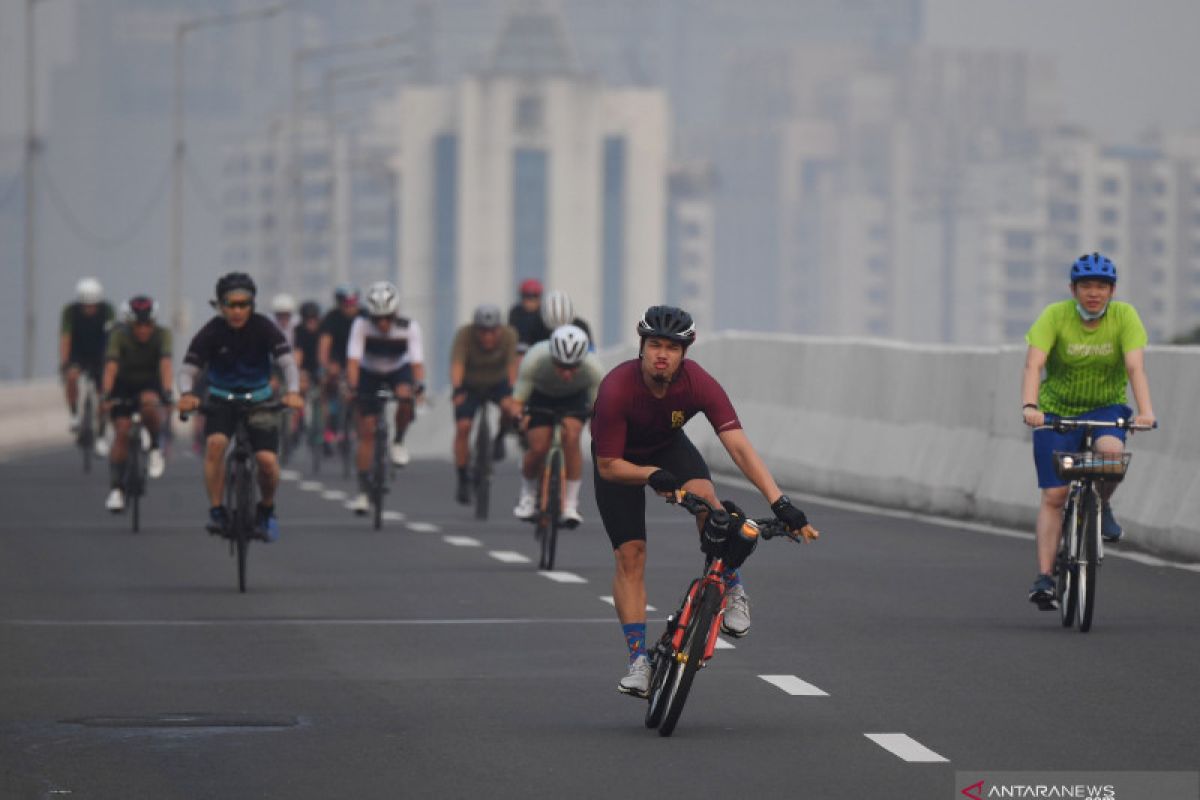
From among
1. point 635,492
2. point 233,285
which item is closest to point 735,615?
point 635,492

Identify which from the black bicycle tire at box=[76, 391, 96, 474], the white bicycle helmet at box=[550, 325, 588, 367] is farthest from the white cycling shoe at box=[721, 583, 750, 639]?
the black bicycle tire at box=[76, 391, 96, 474]

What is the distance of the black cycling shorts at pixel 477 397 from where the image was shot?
2288 cm

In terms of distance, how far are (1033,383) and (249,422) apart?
479cm

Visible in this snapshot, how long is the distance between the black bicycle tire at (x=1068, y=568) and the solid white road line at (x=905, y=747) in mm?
3672

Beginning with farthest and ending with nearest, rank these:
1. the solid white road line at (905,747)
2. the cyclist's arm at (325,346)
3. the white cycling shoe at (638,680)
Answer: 1. the cyclist's arm at (325,346)
2. the white cycling shoe at (638,680)
3. the solid white road line at (905,747)

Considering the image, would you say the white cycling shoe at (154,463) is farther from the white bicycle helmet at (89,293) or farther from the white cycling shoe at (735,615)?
Answer: the white cycling shoe at (735,615)

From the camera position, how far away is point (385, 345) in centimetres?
2277

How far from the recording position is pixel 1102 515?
45.5 ft

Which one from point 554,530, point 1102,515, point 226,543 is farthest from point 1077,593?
point 226,543

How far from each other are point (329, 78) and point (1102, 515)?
72185 mm

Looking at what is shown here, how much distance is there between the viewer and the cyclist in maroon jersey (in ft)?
33.9

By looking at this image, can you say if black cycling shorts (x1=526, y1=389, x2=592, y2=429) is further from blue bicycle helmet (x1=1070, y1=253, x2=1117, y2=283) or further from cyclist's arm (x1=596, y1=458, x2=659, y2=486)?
cyclist's arm (x1=596, y1=458, x2=659, y2=486)

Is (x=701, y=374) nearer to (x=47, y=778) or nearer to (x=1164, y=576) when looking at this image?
(x=47, y=778)

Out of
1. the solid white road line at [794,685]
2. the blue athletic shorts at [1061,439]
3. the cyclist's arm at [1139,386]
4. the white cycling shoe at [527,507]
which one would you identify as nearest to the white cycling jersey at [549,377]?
the white cycling shoe at [527,507]
